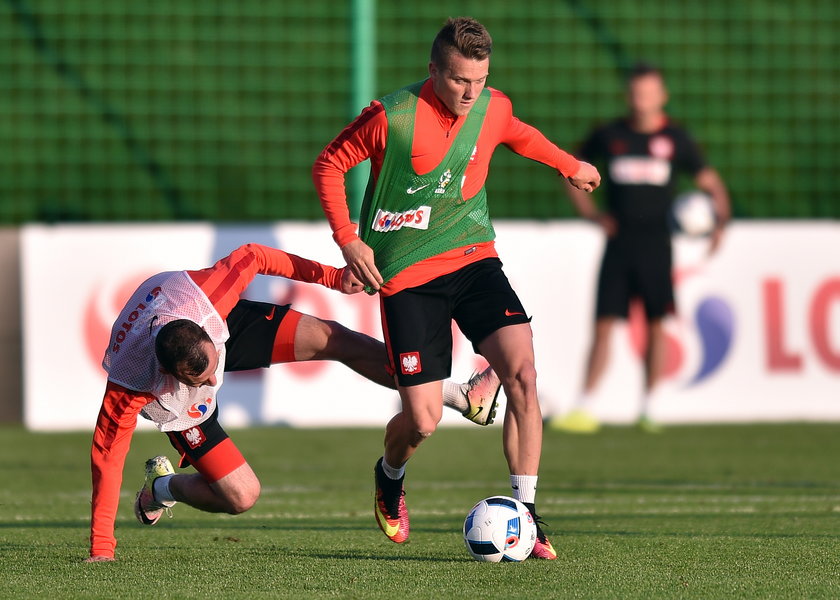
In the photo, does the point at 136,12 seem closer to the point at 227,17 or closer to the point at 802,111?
the point at 227,17

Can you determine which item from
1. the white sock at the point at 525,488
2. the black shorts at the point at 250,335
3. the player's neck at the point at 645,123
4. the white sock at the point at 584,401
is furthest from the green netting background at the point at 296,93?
the white sock at the point at 525,488

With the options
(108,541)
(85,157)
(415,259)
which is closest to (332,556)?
(108,541)

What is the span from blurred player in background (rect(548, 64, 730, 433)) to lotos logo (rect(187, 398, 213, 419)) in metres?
5.38

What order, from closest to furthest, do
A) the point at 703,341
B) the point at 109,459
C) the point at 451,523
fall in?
the point at 109,459, the point at 451,523, the point at 703,341

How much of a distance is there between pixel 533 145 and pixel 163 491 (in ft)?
6.74

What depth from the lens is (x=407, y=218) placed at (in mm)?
5906

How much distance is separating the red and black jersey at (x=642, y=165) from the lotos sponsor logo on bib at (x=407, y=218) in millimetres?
5158

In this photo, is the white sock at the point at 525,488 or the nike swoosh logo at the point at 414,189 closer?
the white sock at the point at 525,488

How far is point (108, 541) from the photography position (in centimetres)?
540

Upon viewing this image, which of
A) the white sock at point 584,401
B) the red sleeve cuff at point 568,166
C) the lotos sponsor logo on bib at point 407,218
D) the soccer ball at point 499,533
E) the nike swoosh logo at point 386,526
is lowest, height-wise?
the white sock at point 584,401

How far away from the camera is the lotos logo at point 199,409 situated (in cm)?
567

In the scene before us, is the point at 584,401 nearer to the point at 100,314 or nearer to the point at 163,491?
the point at 100,314

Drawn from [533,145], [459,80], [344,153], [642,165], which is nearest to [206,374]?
[344,153]

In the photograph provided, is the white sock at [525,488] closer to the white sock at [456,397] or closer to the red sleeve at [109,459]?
the white sock at [456,397]
